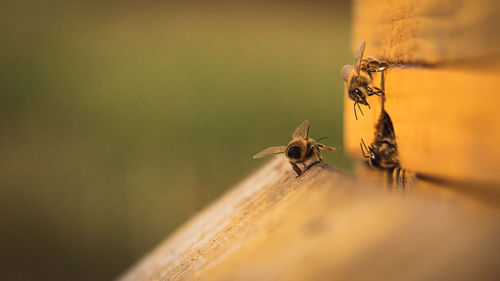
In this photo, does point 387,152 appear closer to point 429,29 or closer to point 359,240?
point 429,29

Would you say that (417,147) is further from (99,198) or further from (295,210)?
(99,198)

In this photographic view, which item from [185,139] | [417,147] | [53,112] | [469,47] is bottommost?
[185,139]

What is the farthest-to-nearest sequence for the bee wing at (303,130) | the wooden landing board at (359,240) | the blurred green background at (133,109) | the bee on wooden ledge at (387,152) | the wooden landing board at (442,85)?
the blurred green background at (133,109) < the bee wing at (303,130) < the bee on wooden ledge at (387,152) < the wooden landing board at (442,85) < the wooden landing board at (359,240)

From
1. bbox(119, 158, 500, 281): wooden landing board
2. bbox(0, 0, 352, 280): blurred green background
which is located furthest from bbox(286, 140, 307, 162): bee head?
bbox(0, 0, 352, 280): blurred green background

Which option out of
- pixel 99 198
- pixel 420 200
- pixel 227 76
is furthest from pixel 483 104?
pixel 99 198

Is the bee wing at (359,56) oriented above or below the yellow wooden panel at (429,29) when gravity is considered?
below

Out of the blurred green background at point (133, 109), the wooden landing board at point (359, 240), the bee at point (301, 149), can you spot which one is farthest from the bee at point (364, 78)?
the blurred green background at point (133, 109)

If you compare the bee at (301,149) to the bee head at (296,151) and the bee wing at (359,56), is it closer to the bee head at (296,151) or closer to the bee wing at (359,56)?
the bee head at (296,151)
